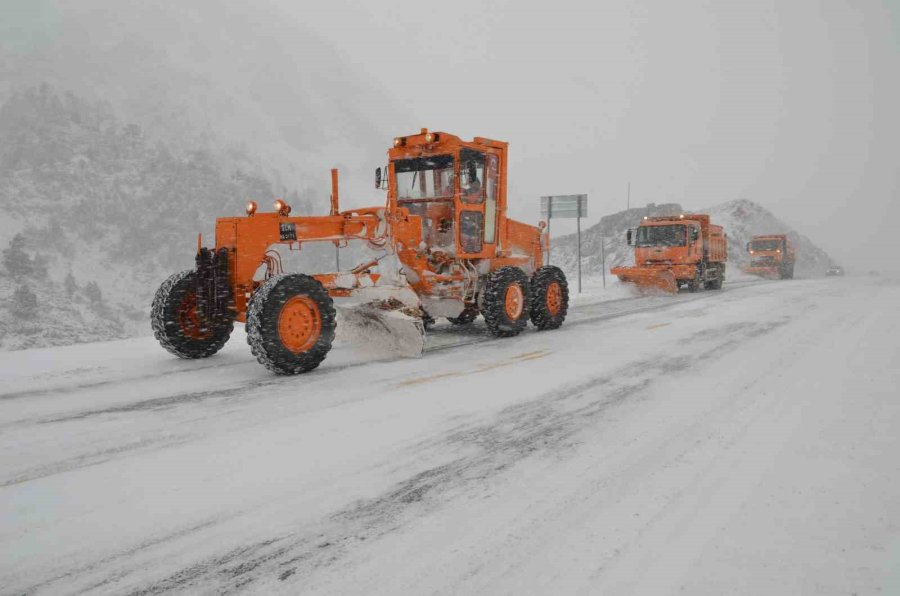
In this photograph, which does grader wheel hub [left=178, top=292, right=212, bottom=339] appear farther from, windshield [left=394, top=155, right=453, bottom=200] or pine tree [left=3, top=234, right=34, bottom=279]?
pine tree [left=3, top=234, right=34, bottom=279]

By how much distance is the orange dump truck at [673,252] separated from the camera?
18672 millimetres

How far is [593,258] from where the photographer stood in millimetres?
49156

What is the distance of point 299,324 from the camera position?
241 inches

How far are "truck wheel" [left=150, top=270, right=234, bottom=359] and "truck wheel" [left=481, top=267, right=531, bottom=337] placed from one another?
363cm

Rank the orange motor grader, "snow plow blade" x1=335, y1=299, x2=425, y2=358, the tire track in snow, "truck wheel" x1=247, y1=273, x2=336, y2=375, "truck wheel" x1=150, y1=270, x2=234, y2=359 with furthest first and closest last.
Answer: "snow plow blade" x1=335, y1=299, x2=425, y2=358
"truck wheel" x1=150, y1=270, x2=234, y2=359
the orange motor grader
"truck wheel" x1=247, y1=273, x2=336, y2=375
the tire track in snow

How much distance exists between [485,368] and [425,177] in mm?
3835

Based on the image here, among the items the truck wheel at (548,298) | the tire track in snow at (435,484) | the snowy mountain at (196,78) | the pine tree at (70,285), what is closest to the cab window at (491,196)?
the truck wheel at (548,298)

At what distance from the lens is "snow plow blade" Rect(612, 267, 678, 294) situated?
59.6 ft

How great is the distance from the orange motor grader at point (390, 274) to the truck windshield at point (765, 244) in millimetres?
29288

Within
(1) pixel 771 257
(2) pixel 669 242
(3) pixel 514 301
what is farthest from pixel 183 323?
(1) pixel 771 257

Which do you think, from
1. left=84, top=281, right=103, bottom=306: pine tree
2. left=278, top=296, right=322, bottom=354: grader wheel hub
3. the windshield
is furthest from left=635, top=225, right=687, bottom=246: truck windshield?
left=84, top=281, right=103, bottom=306: pine tree

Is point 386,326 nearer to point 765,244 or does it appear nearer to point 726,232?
point 765,244

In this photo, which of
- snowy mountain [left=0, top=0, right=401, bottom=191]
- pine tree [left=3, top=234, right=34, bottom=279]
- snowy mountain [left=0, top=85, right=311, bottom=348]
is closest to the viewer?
pine tree [left=3, top=234, right=34, bottom=279]

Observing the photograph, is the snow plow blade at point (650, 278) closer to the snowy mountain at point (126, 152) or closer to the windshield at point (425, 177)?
the windshield at point (425, 177)
